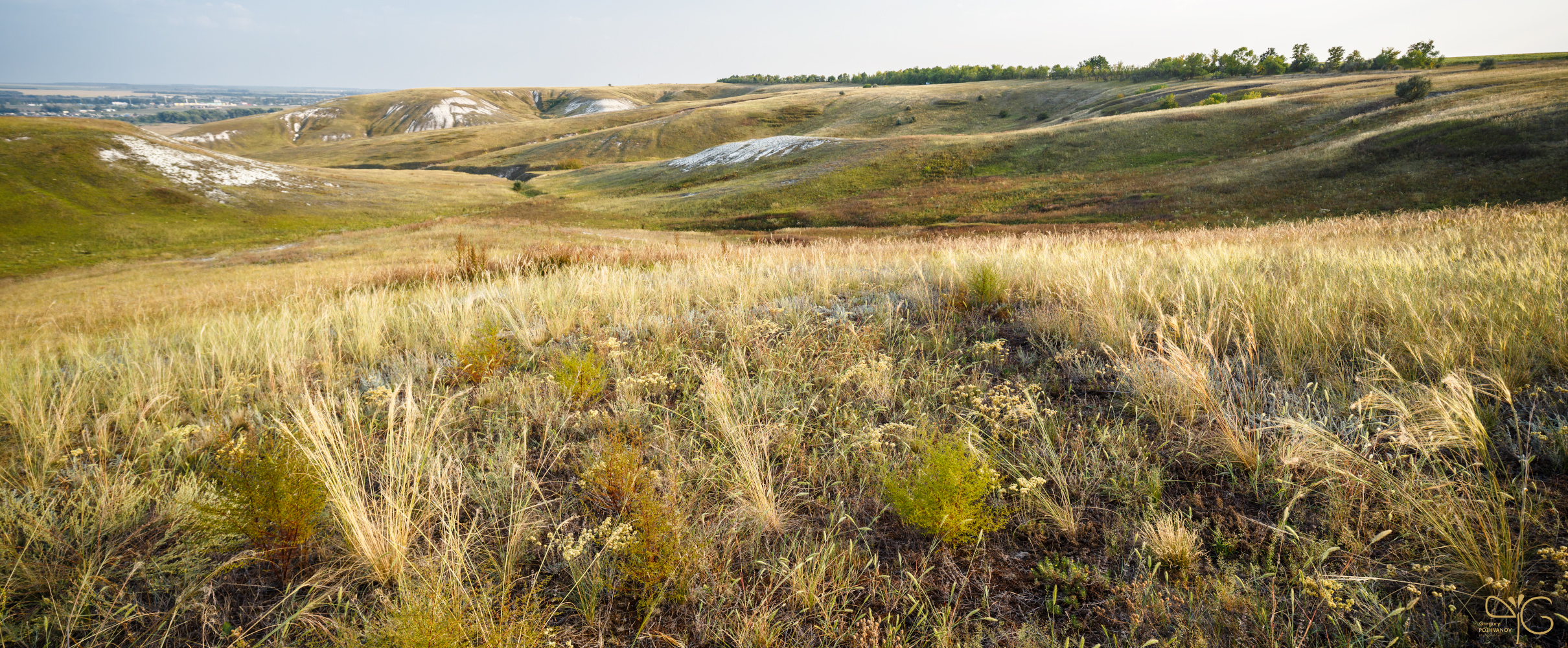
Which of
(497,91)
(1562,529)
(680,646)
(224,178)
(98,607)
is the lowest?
(680,646)

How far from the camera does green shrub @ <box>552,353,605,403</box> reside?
330cm

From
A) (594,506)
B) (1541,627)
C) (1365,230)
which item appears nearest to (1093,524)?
(1541,627)

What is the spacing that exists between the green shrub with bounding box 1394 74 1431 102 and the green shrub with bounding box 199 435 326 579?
53106mm

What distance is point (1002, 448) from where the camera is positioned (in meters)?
2.59

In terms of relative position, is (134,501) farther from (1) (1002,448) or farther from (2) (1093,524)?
(2) (1093,524)

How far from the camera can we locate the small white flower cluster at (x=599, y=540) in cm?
189

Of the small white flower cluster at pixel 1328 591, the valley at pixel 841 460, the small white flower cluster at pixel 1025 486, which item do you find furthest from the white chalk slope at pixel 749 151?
the small white flower cluster at pixel 1328 591

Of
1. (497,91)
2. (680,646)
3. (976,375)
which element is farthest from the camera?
(497,91)

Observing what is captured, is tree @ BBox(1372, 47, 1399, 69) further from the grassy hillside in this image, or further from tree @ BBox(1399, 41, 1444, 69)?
the grassy hillside

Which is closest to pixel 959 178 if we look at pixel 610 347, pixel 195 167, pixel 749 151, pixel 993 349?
pixel 749 151

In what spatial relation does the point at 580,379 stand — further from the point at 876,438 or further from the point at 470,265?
the point at 470,265

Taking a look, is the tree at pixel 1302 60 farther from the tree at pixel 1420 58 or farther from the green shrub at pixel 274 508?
the green shrub at pixel 274 508

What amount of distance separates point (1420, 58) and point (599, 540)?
383 feet

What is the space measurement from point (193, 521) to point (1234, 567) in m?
3.86
